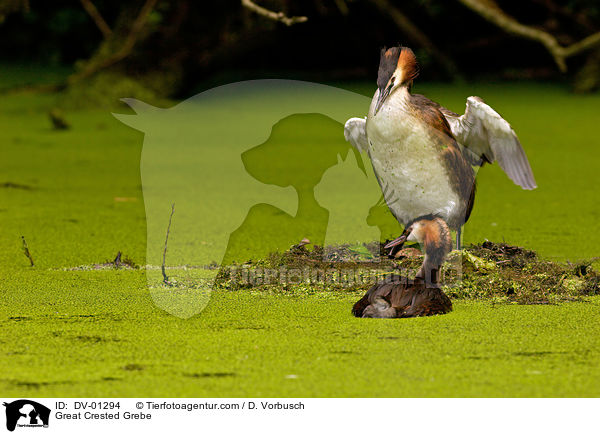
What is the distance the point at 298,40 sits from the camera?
8742 mm

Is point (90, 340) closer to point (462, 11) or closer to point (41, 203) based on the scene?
point (41, 203)

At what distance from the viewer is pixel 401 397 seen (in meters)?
2.11

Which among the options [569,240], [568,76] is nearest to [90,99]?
[568,76]

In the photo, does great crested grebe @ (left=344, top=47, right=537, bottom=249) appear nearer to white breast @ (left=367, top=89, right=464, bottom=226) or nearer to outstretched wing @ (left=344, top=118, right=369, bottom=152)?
white breast @ (left=367, top=89, right=464, bottom=226)

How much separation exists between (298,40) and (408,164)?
5.86 metres

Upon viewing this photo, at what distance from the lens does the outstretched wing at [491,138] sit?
3.03 metres

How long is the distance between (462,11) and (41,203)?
17.1 ft

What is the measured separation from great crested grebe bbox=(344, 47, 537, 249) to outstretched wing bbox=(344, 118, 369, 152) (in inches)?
5.9

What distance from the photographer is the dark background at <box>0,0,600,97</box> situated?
7.88m

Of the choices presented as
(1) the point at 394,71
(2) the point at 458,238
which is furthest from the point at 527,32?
(1) the point at 394,71

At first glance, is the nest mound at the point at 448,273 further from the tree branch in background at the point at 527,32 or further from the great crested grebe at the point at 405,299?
the tree branch in background at the point at 527,32

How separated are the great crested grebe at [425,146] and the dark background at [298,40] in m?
4.35

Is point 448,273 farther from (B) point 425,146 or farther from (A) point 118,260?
(A) point 118,260
